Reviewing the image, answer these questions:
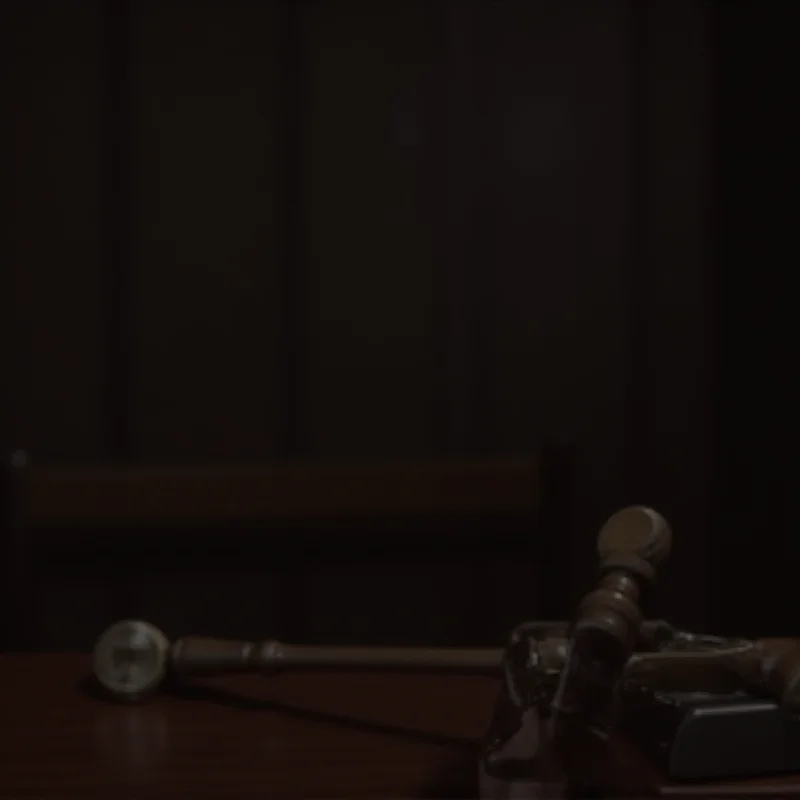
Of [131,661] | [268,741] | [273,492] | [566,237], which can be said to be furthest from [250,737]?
[566,237]

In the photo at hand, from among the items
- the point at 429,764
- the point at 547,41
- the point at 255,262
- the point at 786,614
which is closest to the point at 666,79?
the point at 547,41

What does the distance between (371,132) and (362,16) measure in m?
0.16

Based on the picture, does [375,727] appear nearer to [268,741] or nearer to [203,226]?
[268,741]

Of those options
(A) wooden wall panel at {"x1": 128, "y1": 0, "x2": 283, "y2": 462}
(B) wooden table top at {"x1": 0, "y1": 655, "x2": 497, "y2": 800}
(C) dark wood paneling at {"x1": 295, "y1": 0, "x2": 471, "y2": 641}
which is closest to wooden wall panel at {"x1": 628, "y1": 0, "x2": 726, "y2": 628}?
(C) dark wood paneling at {"x1": 295, "y1": 0, "x2": 471, "y2": 641}

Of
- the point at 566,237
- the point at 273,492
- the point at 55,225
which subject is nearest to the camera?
the point at 273,492

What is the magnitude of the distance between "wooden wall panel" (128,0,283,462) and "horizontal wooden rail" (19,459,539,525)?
657 millimetres

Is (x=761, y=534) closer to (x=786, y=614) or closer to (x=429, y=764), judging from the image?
(x=786, y=614)

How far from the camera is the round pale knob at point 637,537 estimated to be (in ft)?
1.78

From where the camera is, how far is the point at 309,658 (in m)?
0.70

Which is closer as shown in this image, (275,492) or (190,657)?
(190,657)

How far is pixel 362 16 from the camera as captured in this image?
73.6 inches

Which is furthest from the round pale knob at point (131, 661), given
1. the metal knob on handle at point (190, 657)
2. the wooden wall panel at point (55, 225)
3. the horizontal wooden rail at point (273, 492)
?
the wooden wall panel at point (55, 225)

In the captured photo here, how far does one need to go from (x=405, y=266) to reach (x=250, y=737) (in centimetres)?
131

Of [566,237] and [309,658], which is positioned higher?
[566,237]
